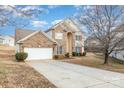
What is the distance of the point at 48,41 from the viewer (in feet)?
65.4

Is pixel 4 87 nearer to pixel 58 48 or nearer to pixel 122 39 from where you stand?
pixel 122 39

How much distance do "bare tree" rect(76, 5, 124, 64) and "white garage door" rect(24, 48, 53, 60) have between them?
6.87 metres

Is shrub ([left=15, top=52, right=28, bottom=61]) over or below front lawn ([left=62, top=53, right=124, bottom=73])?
over

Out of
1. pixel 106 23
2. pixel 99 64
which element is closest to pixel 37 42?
pixel 99 64

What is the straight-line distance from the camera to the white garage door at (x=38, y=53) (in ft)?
59.4

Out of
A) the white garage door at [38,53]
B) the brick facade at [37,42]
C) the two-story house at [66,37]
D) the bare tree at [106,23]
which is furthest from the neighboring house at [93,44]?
the two-story house at [66,37]

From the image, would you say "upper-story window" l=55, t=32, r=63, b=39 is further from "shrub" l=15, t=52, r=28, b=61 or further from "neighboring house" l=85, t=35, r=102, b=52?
"neighboring house" l=85, t=35, r=102, b=52

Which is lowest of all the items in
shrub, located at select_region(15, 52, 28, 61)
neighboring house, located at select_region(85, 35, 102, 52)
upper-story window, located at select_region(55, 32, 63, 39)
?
shrub, located at select_region(15, 52, 28, 61)

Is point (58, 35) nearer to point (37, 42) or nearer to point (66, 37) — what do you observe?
point (66, 37)

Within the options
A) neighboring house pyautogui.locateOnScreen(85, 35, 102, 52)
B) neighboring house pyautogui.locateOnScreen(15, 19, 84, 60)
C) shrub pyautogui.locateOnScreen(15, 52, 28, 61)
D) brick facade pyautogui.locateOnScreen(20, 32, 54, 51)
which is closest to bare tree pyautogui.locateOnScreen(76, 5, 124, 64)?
neighboring house pyautogui.locateOnScreen(85, 35, 102, 52)

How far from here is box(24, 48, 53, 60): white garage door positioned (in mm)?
18109

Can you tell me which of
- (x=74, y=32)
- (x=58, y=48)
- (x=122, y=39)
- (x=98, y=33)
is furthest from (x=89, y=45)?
(x=74, y=32)

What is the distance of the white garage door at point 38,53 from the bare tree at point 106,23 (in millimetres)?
6873

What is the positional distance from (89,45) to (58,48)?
8263mm
